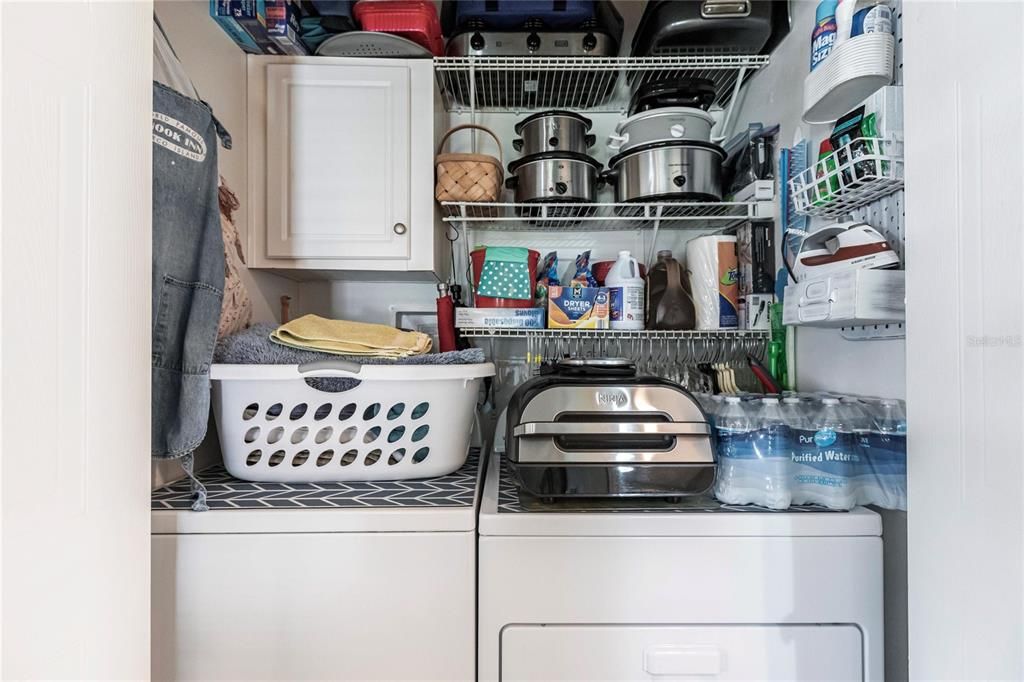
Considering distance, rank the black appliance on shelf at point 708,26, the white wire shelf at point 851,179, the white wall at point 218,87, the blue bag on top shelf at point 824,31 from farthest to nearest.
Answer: the black appliance on shelf at point 708,26
the white wall at point 218,87
the blue bag on top shelf at point 824,31
the white wire shelf at point 851,179

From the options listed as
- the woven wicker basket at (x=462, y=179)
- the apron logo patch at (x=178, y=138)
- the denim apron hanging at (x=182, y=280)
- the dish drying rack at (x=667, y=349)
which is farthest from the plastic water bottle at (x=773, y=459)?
the apron logo patch at (x=178, y=138)

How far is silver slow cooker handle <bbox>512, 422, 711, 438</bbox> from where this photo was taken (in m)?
0.84

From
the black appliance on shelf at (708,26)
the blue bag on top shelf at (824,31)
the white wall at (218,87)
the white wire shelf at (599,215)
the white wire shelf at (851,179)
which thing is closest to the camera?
the white wire shelf at (851,179)

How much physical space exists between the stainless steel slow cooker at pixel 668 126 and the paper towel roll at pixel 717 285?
268mm

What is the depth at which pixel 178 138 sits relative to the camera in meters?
0.83

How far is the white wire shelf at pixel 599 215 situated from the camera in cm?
124

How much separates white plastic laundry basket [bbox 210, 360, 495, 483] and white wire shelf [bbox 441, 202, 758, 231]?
532mm

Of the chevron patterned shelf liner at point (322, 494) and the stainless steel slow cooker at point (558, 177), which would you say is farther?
the stainless steel slow cooker at point (558, 177)

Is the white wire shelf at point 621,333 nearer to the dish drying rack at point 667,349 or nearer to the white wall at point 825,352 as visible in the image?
the dish drying rack at point 667,349

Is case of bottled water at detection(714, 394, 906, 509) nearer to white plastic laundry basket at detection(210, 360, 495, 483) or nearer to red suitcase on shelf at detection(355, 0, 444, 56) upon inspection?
white plastic laundry basket at detection(210, 360, 495, 483)

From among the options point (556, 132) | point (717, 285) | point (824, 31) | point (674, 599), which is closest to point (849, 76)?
point (824, 31)

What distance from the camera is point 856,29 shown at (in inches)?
32.2
